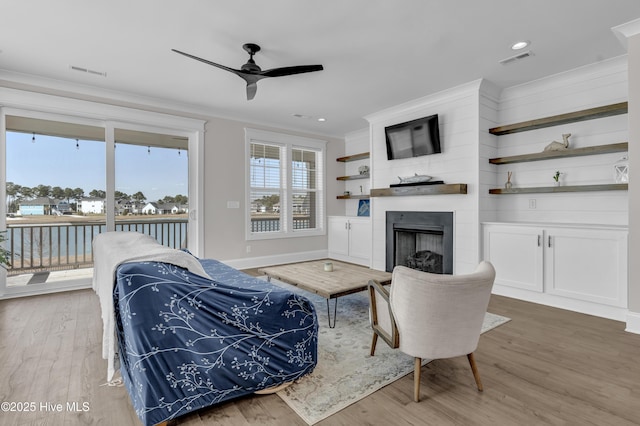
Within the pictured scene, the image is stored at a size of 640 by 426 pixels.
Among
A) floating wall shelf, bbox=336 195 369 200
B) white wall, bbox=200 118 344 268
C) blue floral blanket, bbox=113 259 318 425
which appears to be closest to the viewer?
blue floral blanket, bbox=113 259 318 425

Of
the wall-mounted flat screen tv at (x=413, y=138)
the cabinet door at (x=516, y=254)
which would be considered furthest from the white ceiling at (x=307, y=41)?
the cabinet door at (x=516, y=254)

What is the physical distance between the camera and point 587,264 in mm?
3205

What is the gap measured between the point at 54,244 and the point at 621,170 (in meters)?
7.45

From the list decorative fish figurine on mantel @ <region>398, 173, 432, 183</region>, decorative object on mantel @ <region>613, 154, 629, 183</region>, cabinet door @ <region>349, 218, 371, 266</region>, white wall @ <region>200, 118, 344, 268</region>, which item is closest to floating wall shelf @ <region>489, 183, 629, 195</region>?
decorative object on mantel @ <region>613, 154, 629, 183</region>

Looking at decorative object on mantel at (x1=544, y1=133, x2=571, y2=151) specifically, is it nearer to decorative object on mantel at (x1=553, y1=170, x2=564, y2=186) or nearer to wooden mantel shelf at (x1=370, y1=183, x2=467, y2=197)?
decorative object on mantel at (x1=553, y1=170, x2=564, y2=186)

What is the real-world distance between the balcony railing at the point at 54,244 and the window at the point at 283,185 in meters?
1.75

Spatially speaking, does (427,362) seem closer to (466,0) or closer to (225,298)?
(225,298)

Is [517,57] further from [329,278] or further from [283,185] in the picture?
[283,185]

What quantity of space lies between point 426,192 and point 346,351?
2.83 m

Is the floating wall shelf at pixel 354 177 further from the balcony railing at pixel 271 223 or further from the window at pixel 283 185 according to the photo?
the balcony railing at pixel 271 223

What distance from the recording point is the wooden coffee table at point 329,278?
282 cm

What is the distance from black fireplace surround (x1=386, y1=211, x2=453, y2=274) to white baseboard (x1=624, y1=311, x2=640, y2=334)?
5.90ft

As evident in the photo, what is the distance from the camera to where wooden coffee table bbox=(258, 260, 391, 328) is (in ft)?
9.25

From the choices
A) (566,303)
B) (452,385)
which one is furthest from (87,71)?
(566,303)
